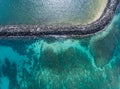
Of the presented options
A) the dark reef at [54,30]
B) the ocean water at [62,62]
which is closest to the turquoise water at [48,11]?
the dark reef at [54,30]

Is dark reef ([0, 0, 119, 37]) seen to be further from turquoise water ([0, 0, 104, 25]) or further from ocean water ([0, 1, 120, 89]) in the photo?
turquoise water ([0, 0, 104, 25])

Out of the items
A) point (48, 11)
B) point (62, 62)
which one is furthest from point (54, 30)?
point (62, 62)

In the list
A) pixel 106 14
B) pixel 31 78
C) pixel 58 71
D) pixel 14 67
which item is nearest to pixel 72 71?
pixel 58 71

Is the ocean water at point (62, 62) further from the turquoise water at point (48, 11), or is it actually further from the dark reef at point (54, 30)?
the turquoise water at point (48, 11)

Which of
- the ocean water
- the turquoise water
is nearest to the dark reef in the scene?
the ocean water

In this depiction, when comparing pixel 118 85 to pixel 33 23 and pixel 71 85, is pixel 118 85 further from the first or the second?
pixel 33 23

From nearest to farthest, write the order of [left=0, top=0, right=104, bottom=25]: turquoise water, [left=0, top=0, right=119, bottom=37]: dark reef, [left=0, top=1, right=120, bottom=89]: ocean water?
[left=0, top=1, right=120, bottom=89]: ocean water → [left=0, top=0, right=119, bottom=37]: dark reef → [left=0, top=0, right=104, bottom=25]: turquoise water
